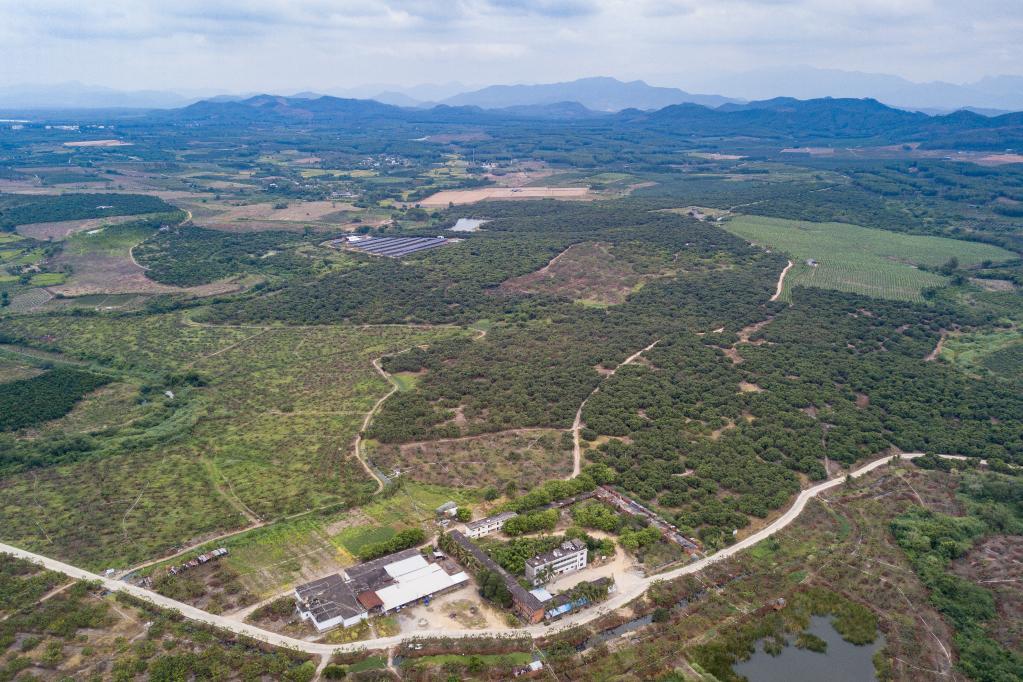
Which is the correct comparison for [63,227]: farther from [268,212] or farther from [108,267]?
[268,212]

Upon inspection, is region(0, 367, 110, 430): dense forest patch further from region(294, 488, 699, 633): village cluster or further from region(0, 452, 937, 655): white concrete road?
region(294, 488, 699, 633): village cluster

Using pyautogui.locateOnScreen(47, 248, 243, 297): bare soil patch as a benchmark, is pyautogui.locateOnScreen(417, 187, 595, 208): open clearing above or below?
above

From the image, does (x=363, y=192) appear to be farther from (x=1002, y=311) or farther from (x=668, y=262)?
(x=1002, y=311)

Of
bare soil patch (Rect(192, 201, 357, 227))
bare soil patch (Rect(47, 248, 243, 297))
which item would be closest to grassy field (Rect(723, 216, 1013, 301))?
bare soil patch (Rect(47, 248, 243, 297))

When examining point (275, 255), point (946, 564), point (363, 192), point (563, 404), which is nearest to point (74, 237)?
point (275, 255)

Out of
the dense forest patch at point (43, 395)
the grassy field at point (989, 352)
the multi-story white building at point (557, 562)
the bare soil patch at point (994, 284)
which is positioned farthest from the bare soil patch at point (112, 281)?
the bare soil patch at point (994, 284)

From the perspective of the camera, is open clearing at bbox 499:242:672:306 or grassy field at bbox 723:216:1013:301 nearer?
open clearing at bbox 499:242:672:306

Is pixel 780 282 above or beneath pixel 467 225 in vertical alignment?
beneath

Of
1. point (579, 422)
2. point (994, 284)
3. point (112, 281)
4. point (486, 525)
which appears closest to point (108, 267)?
point (112, 281)
